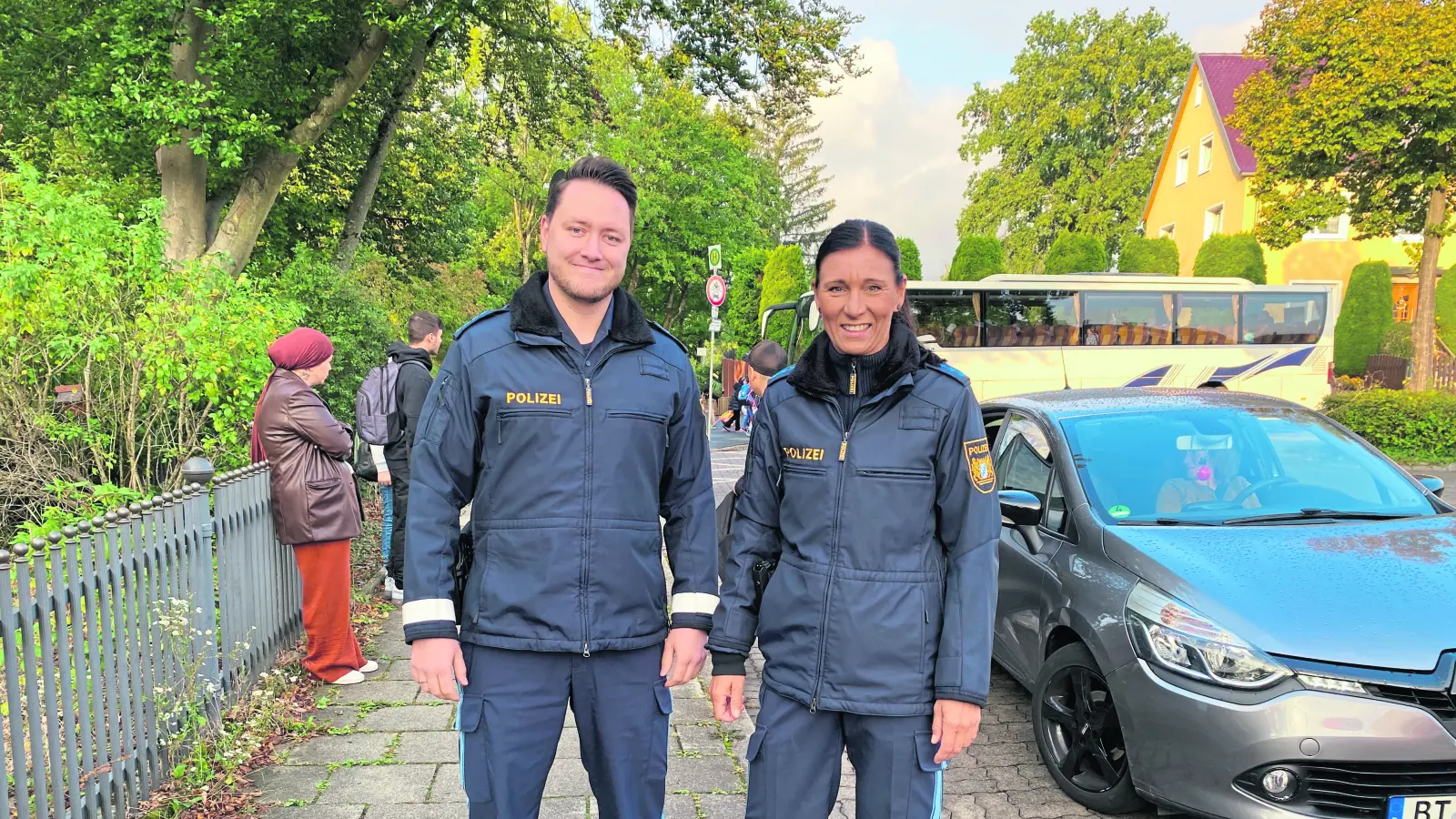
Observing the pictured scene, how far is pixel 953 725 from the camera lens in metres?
1.92

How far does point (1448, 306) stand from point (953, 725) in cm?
2856

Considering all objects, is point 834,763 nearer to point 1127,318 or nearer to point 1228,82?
point 1127,318

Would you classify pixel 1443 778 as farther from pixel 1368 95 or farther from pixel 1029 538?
pixel 1368 95

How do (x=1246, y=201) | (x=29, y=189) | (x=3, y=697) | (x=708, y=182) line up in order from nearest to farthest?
(x=3, y=697)
(x=29, y=189)
(x=1246, y=201)
(x=708, y=182)

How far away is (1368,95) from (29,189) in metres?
18.6

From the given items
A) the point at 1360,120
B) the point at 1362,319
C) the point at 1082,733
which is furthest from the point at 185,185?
the point at 1362,319

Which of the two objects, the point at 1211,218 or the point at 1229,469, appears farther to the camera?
the point at 1211,218

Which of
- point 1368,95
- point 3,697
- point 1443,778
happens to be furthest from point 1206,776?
point 1368,95

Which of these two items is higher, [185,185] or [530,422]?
[185,185]

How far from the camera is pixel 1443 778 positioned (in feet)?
8.11

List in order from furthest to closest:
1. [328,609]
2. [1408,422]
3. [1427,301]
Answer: [1427,301] < [1408,422] < [328,609]

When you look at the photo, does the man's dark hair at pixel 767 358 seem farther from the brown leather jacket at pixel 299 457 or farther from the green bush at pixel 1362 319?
the green bush at pixel 1362 319

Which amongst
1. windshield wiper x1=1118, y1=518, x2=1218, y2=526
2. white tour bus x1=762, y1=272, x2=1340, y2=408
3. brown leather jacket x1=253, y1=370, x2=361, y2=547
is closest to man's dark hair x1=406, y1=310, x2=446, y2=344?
brown leather jacket x1=253, y1=370, x2=361, y2=547

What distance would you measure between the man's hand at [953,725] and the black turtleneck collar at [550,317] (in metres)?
1.15
